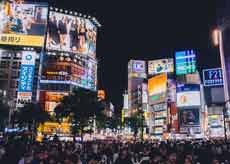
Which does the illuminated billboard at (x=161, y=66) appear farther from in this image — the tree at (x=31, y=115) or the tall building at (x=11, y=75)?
the tree at (x=31, y=115)

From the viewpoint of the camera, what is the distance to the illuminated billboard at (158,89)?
10550 centimetres

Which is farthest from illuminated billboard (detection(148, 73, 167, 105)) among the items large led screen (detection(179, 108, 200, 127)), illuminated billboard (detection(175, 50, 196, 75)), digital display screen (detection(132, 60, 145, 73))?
digital display screen (detection(132, 60, 145, 73))

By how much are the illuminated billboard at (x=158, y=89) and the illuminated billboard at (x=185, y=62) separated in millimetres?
8077

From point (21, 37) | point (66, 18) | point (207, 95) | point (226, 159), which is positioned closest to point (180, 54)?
point (207, 95)

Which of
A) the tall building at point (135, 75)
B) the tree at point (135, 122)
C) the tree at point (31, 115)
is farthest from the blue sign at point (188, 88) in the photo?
the tall building at point (135, 75)

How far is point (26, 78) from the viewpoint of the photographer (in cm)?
6300

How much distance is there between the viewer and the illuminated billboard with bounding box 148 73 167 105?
106 meters

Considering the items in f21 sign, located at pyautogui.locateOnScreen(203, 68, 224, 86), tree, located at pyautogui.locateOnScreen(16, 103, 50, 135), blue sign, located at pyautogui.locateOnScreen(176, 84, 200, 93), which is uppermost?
f21 sign, located at pyautogui.locateOnScreen(203, 68, 224, 86)

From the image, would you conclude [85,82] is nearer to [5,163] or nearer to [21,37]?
[21,37]

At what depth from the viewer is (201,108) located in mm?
94375

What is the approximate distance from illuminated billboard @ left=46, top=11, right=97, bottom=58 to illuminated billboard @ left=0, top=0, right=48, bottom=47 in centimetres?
942

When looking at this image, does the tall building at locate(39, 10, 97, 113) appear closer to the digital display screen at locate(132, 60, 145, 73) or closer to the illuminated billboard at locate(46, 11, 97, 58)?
the illuminated billboard at locate(46, 11, 97, 58)

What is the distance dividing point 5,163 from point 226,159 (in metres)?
8.89

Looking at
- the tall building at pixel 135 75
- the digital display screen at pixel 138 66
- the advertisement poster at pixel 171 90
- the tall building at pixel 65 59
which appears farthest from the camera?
the digital display screen at pixel 138 66
